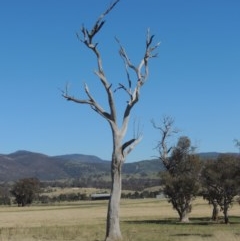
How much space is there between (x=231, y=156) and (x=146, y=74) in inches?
976

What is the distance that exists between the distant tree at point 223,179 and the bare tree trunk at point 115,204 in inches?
970

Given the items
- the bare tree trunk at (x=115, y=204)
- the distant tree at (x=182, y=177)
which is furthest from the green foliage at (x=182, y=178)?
the bare tree trunk at (x=115, y=204)

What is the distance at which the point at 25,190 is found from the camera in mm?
148125

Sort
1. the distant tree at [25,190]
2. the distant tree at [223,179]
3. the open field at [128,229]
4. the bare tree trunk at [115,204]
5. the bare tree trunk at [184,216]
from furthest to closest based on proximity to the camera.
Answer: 1. the distant tree at [25,190]
2. the bare tree trunk at [184,216]
3. the distant tree at [223,179]
4. the open field at [128,229]
5. the bare tree trunk at [115,204]

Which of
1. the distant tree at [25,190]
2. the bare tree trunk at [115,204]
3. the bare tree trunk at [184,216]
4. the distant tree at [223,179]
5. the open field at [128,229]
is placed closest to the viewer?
the bare tree trunk at [115,204]

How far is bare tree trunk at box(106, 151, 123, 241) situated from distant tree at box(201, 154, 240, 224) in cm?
2464

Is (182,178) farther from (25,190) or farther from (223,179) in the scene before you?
(25,190)

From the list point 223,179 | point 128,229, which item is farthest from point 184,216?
point 128,229

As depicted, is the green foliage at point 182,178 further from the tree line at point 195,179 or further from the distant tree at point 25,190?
the distant tree at point 25,190

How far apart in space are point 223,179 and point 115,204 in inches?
1030

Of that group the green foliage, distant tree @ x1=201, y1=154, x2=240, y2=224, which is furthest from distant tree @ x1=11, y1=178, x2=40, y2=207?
distant tree @ x1=201, y1=154, x2=240, y2=224

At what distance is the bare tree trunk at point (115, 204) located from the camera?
2786cm

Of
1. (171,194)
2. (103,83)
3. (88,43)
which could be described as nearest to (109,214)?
(103,83)

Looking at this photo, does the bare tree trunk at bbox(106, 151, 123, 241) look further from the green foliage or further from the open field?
the green foliage
